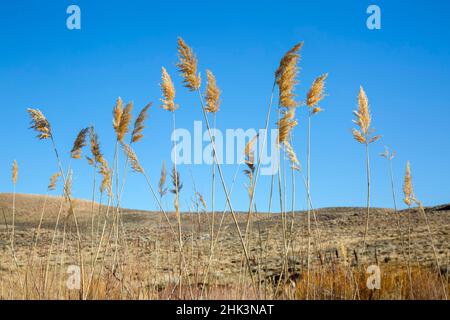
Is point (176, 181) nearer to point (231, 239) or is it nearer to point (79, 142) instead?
point (79, 142)

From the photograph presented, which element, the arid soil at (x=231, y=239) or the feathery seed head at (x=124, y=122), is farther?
the arid soil at (x=231, y=239)

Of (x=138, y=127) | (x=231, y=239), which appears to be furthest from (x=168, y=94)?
(x=231, y=239)

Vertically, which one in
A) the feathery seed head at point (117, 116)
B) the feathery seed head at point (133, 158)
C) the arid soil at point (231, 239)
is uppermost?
the feathery seed head at point (117, 116)

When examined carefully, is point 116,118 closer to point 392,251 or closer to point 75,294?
point 75,294

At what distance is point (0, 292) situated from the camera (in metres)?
4.29

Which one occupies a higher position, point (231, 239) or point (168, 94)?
point (168, 94)

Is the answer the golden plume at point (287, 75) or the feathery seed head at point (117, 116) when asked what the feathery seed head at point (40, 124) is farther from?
the golden plume at point (287, 75)

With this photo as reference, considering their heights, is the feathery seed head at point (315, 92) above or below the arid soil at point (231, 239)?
above

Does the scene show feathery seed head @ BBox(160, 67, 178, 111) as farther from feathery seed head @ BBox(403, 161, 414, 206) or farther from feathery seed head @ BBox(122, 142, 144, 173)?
feathery seed head @ BBox(403, 161, 414, 206)

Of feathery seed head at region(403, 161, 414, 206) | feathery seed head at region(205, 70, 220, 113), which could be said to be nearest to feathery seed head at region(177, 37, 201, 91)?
feathery seed head at region(205, 70, 220, 113)

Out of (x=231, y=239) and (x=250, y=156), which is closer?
(x=250, y=156)

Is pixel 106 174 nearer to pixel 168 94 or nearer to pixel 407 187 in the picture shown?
pixel 168 94

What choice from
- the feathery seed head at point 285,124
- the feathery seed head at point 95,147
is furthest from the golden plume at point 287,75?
the feathery seed head at point 95,147
